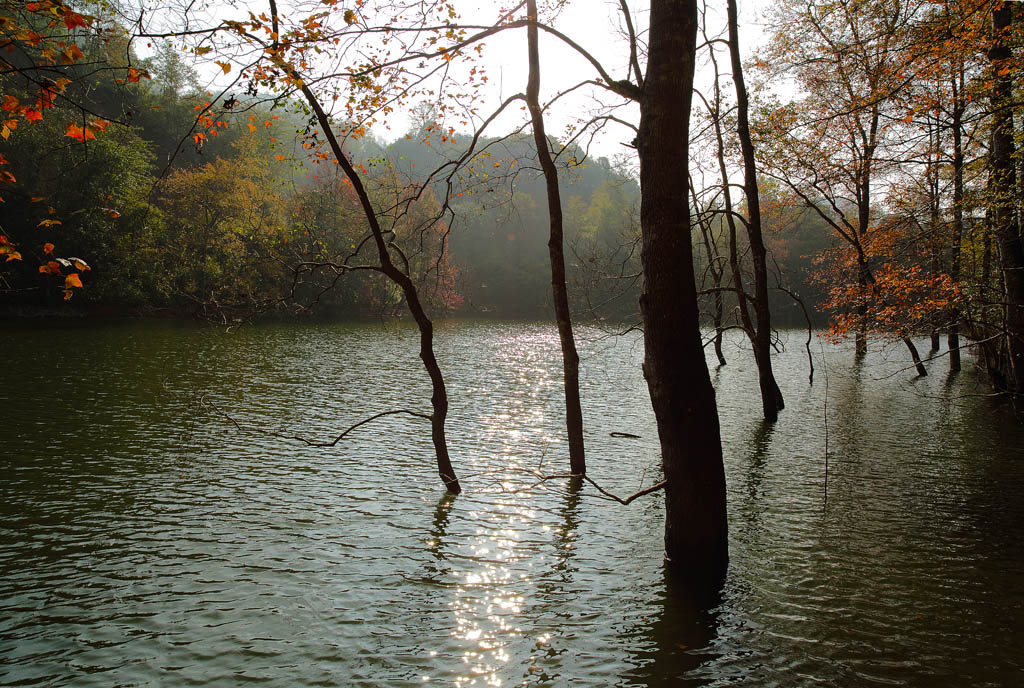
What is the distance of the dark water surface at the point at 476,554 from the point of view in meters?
5.03

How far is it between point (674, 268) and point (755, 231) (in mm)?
9066

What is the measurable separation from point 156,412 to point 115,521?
702 cm

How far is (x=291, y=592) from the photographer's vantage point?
6.24m

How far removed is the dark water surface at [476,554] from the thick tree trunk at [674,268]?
1531mm

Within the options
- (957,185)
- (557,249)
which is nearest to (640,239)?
(557,249)

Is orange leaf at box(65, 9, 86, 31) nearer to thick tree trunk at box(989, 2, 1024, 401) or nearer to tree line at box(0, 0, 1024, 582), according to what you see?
tree line at box(0, 0, 1024, 582)

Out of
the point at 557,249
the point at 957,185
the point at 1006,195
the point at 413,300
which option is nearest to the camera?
the point at 413,300

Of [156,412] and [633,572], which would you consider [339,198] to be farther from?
[633,572]

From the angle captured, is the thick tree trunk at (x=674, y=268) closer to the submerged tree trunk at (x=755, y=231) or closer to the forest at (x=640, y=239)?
the forest at (x=640, y=239)

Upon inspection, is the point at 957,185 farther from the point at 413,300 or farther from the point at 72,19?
the point at 72,19

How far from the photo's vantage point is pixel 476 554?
7.32 m

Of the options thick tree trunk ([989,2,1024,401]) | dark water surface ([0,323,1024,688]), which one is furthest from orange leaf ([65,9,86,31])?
thick tree trunk ([989,2,1024,401])

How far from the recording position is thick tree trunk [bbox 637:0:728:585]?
551cm

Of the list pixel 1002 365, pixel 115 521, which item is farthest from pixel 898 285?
pixel 115 521
